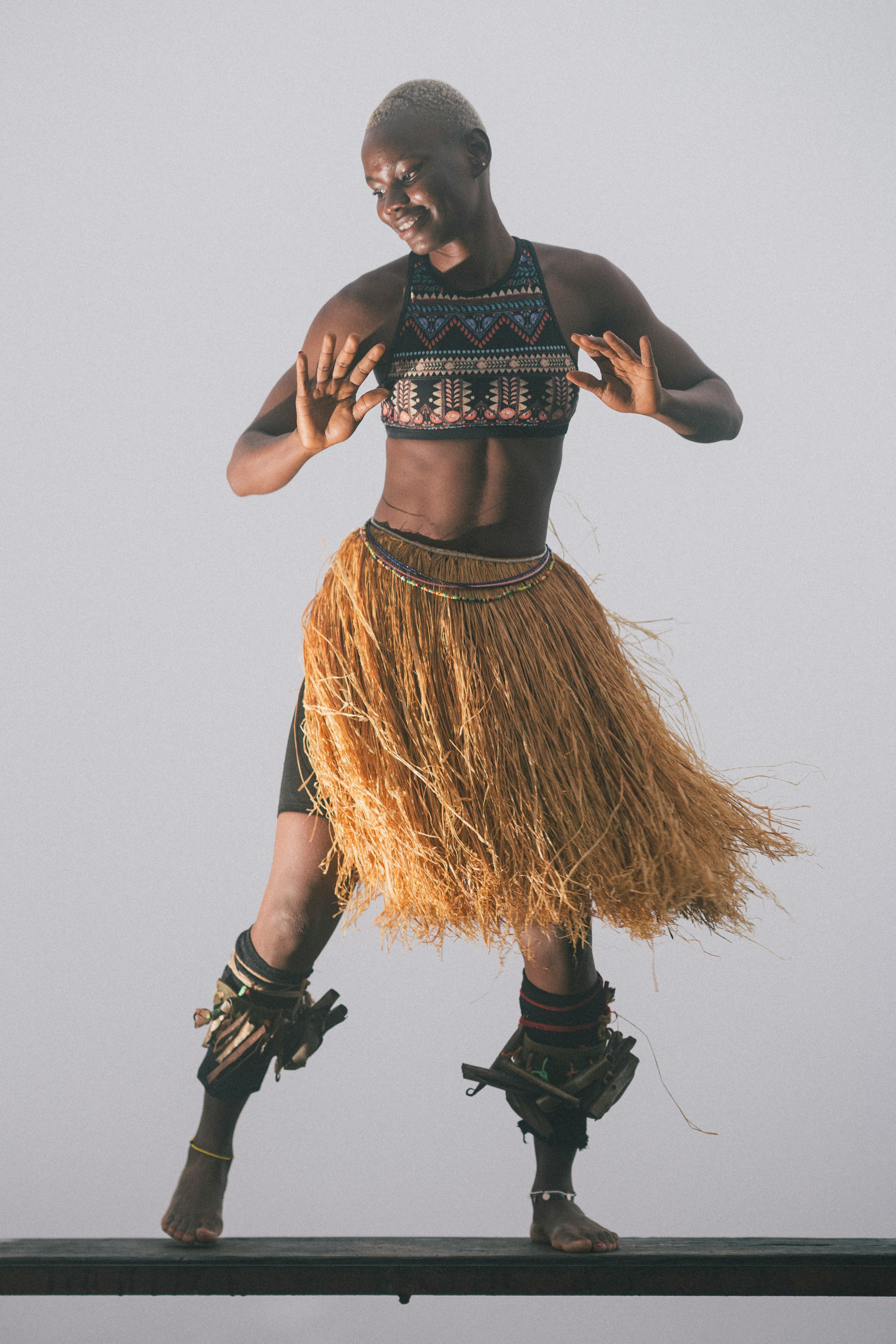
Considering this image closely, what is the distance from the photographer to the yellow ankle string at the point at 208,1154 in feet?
6.78

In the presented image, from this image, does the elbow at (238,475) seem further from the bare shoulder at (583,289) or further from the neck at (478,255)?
the bare shoulder at (583,289)

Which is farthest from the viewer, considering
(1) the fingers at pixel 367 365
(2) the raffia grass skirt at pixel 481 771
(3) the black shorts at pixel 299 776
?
(3) the black shorts at pixel 299 776

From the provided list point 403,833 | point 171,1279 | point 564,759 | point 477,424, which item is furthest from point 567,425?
point 171,1279

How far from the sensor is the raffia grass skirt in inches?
73.9

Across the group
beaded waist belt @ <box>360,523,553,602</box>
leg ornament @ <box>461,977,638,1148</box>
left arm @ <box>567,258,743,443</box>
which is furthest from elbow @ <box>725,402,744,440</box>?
leg ornament @ <box>461,977,638,1148</box>

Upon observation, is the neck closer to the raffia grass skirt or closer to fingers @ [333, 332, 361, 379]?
fingers @ [333, 332, 361, 379]

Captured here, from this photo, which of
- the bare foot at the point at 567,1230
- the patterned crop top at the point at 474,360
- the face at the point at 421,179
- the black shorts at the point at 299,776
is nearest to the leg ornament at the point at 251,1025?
the black shorts at the point at 299,776

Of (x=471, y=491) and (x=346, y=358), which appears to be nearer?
(x=346, y=358)

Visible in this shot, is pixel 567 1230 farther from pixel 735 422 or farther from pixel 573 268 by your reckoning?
pixel 573 268

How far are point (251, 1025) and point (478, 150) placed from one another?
4.04 feet

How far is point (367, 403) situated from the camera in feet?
5.85

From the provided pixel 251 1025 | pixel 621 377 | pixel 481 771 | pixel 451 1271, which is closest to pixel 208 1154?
pixel 251 1025

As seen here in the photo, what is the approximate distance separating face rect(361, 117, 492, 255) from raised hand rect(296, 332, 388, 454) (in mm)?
166

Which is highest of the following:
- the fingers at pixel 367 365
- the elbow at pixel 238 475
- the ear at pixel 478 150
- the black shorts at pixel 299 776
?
the ear at pixel 478 150
